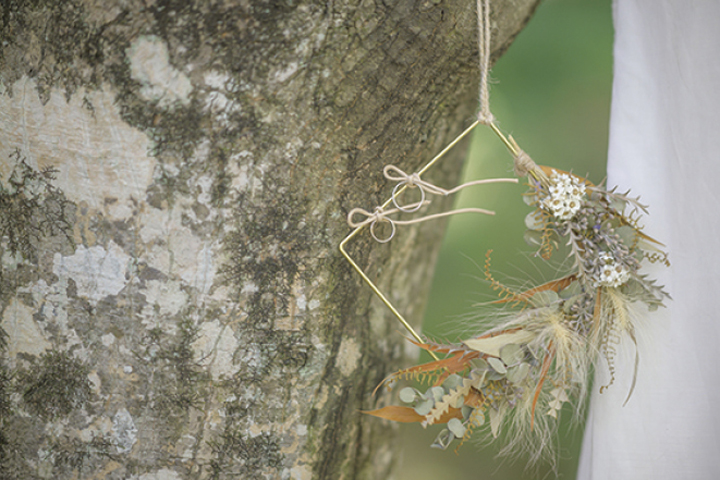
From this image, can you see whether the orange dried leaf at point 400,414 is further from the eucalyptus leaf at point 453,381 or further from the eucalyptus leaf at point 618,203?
the eucalyptus leaf at point 618,203

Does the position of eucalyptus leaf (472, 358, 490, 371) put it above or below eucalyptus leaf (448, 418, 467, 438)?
above

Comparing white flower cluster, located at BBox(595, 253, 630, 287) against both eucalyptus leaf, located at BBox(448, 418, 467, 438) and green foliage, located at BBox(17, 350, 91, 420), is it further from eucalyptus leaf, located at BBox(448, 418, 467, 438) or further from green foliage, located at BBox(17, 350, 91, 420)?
green foliage, located at BBox(17, 350, 91, 420)

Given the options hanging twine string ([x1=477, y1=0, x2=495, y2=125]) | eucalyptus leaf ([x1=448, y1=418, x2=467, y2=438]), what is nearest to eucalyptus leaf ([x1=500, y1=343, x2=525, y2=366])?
eucalyptus leaf ([x1=448, y1=418, x2=467, y2=438])

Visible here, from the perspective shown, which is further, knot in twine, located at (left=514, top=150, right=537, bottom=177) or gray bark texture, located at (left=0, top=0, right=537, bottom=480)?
knot in twine, located at (left=514, top=150, right=537, bottom=177)

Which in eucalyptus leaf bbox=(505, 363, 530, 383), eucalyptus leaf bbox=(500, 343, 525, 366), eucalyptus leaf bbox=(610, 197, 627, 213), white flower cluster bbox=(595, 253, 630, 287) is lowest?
eucalyptus leaf bbox=(505, 363, 530, 383)

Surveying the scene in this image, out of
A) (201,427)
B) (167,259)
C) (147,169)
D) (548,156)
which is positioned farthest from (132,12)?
(548,156)

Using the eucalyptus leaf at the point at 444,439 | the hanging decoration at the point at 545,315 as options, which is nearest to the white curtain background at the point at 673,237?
the hanging decoration at the point at 545,315

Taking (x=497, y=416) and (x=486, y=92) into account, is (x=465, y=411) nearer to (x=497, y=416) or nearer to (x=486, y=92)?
(x=497, y=416)
